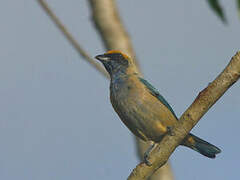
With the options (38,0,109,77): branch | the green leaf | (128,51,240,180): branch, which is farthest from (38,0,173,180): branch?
the green leaf

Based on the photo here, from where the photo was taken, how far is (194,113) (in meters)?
3.76

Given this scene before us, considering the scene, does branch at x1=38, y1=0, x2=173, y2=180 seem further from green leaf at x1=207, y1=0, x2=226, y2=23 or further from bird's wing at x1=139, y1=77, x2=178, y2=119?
green leaf at x1=207, y1=0, x2=226, y2=23

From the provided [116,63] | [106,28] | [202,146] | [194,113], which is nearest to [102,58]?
[116,63]

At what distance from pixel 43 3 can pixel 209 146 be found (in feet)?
7.95

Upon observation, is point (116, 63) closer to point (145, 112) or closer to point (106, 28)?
point (106, 28)

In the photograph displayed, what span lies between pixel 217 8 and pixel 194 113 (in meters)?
0.79

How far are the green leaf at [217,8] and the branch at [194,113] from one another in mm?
304

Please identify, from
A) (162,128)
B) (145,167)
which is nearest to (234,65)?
(145,167)

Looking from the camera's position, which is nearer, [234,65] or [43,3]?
[234,65]

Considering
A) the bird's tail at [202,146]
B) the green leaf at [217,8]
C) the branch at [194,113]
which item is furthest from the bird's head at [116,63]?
the green leaf at [217,8]

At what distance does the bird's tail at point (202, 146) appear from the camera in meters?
5.75

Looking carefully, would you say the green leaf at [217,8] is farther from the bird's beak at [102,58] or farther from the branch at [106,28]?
the bird's beak at [102,58]

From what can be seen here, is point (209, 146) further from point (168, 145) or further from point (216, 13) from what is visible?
point (216, 13)

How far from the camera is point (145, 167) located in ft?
13.5
